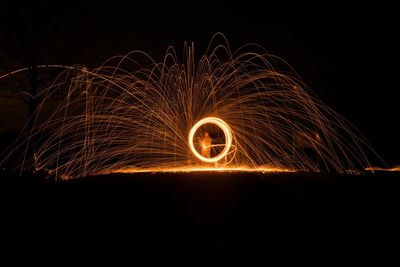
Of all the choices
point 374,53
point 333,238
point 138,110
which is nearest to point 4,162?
point 138,110

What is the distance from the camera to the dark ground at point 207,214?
21.5 ft

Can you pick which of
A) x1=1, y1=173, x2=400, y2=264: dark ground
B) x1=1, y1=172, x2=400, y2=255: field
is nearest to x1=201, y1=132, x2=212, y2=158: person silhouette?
x1=1, y1=172, x2=400, y2=255: field

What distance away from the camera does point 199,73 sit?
1352 centimetres

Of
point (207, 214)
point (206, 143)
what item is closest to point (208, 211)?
point (207, 214)

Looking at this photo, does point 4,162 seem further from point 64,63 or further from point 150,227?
point 150,227

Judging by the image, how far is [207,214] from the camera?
25.7ft

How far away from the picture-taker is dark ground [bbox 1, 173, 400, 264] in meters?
6.54

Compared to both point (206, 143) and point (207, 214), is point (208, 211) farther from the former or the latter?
point (206, 143)

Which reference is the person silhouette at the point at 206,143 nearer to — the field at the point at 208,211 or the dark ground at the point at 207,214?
the field at the point at 208,211

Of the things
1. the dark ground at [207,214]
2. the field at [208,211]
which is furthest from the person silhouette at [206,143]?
the dark ground at [207,214]

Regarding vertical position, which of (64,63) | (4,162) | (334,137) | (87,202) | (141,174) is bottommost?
(87,202)

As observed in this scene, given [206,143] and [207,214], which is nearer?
[207,214]

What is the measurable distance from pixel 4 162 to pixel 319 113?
42.9 feet

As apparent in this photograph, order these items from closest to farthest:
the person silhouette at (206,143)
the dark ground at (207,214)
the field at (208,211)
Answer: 1. the dark ground at (207,214)
2. the field at (208,211)
3. the person silhouette at (206,143)
